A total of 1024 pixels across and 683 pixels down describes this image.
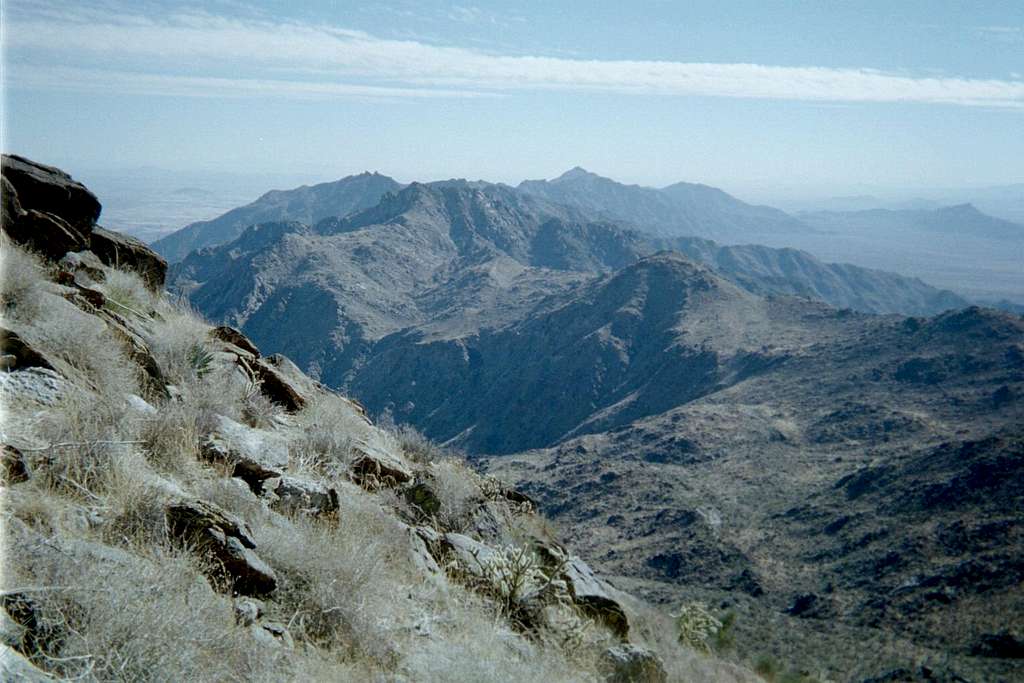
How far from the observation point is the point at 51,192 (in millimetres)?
8445

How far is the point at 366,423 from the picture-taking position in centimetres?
893

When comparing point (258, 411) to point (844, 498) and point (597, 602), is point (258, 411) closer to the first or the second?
point (597, 602)

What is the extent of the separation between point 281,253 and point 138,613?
156 metres

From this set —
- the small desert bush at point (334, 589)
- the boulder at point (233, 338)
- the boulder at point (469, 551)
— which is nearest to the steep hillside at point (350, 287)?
the boulder at point (233, 338)

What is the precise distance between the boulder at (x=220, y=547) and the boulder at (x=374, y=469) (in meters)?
2.53

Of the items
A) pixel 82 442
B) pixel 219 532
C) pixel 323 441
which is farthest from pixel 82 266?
pixel 219 532

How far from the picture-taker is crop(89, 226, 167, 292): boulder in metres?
9.20

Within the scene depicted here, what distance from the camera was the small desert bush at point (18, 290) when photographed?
17.5ft

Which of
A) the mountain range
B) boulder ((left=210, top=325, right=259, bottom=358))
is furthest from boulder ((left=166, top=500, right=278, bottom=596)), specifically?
the mountain range

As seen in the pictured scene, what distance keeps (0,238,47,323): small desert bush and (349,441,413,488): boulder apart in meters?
2.95

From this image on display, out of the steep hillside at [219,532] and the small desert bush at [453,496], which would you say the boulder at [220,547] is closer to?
the steep hillside at [219,532]

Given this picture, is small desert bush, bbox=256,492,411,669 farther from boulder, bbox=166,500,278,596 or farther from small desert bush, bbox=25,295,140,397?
small desert bush, bbox=25,295,140,397

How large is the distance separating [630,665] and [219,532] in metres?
3.66

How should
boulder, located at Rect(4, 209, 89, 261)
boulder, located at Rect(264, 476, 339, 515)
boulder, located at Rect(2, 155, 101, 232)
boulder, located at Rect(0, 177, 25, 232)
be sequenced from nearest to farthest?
boulder, located at Rect(264, 476, 339, 515)
boulder, located at Rect(0, 177, 25, 232)
boulder, located at Rect(4, 209, 89, 261)
boulder, located at Rect(2, 155, 101, 232)
